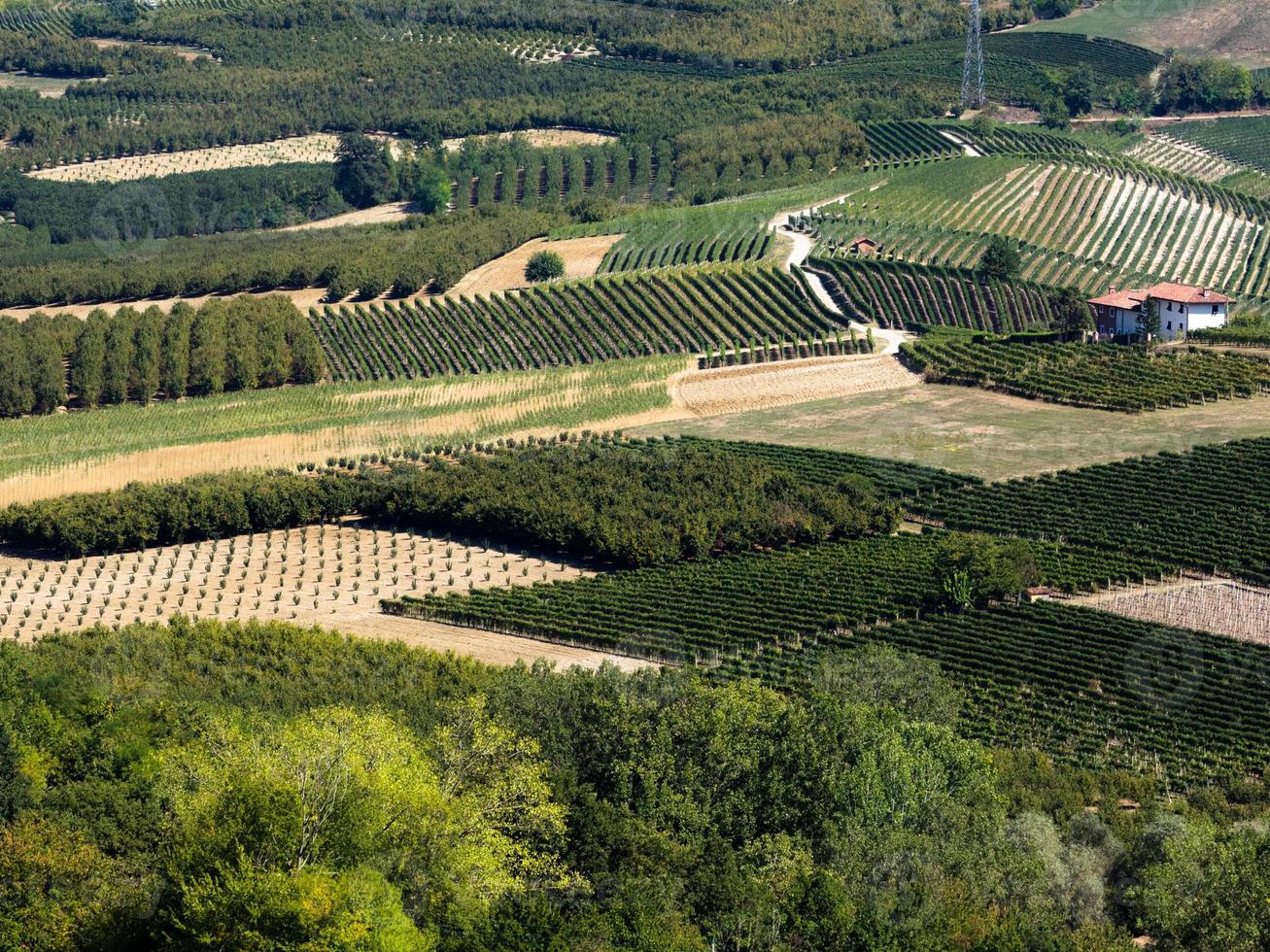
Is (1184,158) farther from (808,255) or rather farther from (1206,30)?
(808,255)

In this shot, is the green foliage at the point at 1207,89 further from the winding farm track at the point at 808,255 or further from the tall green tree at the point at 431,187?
the tall green tree at the point at 431,187

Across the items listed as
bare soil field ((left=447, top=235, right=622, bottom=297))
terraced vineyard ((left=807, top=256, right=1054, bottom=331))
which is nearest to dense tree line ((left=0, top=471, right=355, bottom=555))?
bare soil field ((left=447, top=235, right=622, bottom=297))

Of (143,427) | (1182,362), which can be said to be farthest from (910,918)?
(143,427)

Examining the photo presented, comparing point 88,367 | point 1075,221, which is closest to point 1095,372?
point 1075,221

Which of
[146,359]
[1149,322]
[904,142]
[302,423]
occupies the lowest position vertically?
[302,423]

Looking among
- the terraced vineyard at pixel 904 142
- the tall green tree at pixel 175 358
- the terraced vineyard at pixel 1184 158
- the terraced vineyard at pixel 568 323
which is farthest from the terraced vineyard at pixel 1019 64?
the tall green tree at pixel 175 358

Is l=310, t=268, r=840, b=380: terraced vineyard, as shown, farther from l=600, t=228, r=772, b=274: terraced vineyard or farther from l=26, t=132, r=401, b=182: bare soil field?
l=26, t=132, r=401, b=182: bare soil field
